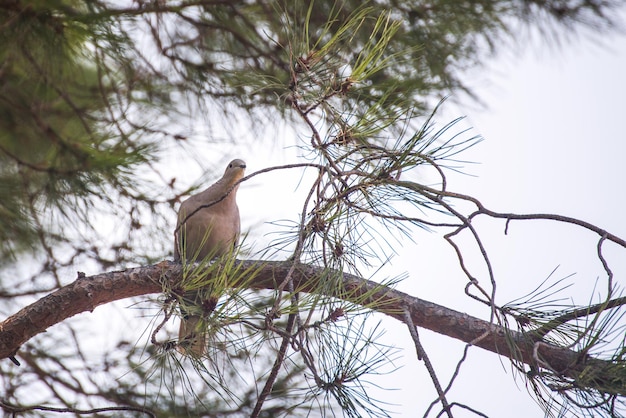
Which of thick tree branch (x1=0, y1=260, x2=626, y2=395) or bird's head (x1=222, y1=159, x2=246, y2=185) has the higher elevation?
bird's head (x1=222, y1=159, x2=246, y2=185)

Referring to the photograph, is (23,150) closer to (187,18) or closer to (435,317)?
(187,18)

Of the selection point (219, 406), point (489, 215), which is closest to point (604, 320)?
point (489, 215)

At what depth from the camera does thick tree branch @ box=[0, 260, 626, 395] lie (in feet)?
5.17

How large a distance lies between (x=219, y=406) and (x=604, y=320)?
1761mm

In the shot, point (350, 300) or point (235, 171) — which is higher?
point (235, 171)

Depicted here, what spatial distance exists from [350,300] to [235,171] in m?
1.48

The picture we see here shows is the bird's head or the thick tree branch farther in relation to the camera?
the bird's head

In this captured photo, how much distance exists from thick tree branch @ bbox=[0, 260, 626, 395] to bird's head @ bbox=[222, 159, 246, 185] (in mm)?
1007

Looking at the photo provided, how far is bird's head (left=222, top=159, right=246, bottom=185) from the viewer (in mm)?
3066

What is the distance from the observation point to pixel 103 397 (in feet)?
9.76

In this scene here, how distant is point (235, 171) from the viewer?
307 cm

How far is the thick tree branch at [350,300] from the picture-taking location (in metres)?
1.58

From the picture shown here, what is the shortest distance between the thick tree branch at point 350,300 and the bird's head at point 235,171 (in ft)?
3.31

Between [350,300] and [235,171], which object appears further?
[235,171]
